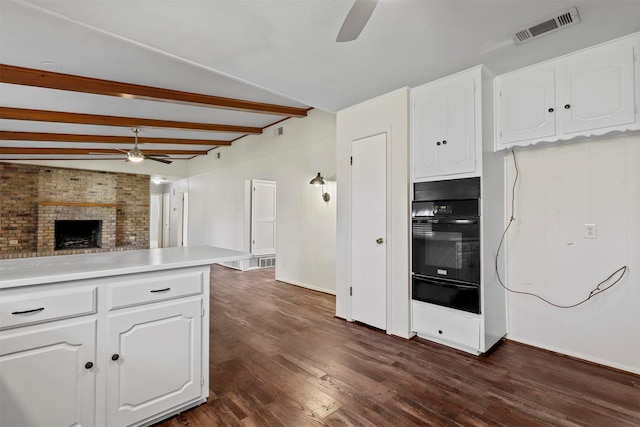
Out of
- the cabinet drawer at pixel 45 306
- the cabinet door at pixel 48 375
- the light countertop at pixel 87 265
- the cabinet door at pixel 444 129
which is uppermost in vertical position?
Result: the cabinet door at pixel 444 129

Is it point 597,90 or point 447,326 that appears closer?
point 597,90

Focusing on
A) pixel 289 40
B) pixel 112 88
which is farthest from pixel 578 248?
pixel 112 88

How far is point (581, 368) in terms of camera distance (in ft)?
8.00

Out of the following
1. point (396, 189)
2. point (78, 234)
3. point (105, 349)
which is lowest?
point (105, 349)

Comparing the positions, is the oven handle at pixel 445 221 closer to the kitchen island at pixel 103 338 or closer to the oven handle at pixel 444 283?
the oven handle at pixel 444 283

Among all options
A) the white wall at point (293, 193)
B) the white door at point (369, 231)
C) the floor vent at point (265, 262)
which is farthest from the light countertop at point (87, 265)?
the floor vent at point (265, 262)

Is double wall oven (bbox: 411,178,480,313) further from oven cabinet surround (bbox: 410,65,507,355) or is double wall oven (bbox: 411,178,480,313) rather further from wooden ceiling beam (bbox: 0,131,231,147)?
wooden ceiling beam (bbox: 0,131,231,147)

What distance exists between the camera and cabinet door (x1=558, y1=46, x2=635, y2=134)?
225 cm

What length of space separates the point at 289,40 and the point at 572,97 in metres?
2.34

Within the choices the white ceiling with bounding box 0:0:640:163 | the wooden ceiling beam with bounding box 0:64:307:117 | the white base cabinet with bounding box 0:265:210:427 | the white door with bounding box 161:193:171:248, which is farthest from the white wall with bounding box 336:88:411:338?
the white door with bounding box 161:193:171:248

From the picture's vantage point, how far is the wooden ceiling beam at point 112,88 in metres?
2.87

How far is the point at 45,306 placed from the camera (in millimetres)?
1390

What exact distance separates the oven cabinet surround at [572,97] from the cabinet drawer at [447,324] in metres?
1.64

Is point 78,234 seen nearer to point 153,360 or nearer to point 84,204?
point 84,204
